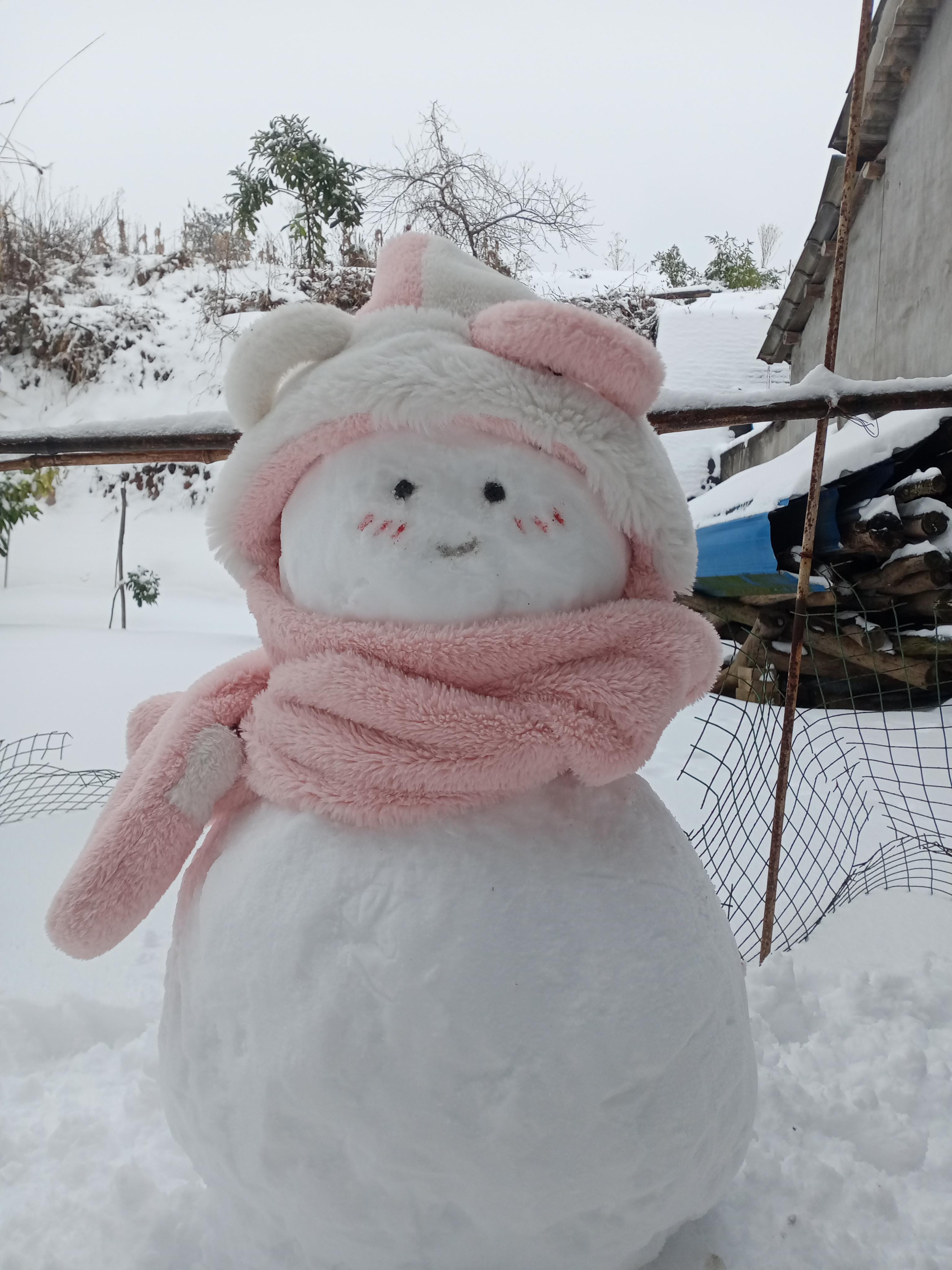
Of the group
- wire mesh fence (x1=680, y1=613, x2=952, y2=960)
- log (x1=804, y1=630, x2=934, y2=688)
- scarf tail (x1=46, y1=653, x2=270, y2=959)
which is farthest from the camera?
log (x1=804, y1=630, x2=934, y2=688)

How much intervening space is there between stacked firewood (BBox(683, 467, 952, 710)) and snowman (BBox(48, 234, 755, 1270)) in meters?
2.63

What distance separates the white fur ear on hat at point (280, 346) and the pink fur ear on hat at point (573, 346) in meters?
0.17

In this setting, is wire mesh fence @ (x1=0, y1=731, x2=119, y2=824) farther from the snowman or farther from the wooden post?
the wooden post

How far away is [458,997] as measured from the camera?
0.78 meters

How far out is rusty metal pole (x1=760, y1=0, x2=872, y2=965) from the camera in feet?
4.75

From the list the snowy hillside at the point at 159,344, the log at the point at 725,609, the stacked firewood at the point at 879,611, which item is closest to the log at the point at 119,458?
the stacked firewood at the point at 879,611

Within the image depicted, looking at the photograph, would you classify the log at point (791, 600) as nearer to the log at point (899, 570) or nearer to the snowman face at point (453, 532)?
the log at point (899, 570)

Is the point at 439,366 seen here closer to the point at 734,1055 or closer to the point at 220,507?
the point at 220,507

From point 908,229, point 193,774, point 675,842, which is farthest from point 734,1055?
point 908,229

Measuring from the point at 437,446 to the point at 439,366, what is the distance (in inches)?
3.3

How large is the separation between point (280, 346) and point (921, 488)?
141 inches

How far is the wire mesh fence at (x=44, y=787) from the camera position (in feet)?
7.74

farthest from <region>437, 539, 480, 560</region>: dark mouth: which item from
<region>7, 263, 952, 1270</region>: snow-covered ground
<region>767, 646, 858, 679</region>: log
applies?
<region>767, 646, 858, 679</region>: log

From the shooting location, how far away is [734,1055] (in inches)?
35.3
